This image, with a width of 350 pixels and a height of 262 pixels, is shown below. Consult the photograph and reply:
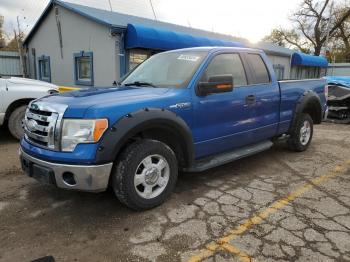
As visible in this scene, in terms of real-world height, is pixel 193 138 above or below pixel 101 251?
above

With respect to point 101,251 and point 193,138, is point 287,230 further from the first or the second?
point 101,251

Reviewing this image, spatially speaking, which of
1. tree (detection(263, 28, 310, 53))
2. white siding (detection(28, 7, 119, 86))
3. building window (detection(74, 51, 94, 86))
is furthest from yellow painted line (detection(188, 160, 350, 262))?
tree (detection(263, 28, 310, 53))

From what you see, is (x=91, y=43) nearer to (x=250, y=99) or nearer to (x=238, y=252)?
(x=250, y=99)

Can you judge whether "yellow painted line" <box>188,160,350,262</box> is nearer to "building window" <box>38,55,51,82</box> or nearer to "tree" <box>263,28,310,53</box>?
"building window" <box>38,55,51,82</box>

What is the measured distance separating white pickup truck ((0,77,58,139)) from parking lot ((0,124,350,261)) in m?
2.21

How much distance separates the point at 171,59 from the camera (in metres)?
4.45

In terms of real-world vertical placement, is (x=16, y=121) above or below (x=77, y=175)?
below

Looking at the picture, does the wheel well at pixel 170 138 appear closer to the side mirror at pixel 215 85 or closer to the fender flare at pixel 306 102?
the side mirror at pixel 215 85

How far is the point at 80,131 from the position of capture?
9.86 feet

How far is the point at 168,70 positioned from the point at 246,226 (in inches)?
88.4

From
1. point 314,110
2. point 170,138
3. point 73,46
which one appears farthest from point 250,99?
point 73,46

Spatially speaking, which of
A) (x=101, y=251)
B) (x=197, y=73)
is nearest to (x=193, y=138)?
(x=197, y=73)

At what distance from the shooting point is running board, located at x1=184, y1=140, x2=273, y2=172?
156 inches

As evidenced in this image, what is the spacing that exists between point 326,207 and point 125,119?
2.56m
